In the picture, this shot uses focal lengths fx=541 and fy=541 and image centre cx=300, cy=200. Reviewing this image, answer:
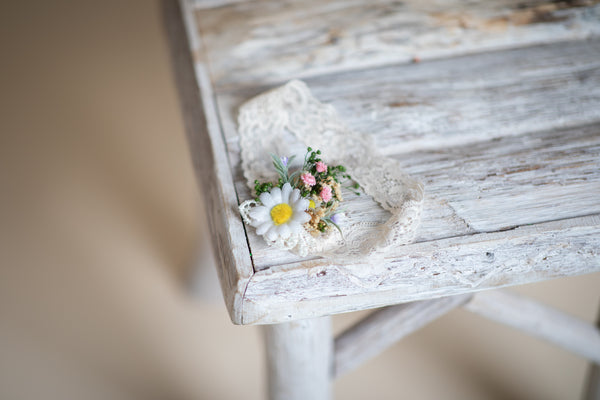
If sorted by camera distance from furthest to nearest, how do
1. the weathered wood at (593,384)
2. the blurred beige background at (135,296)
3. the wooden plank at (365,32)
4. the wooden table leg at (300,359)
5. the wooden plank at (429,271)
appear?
the blurred beige background at (135,296) < the weathered wood at (593,384) < the wooden plank at (365,32) < the wooden table leg at (300,359) < the wooden plank at (429,271)

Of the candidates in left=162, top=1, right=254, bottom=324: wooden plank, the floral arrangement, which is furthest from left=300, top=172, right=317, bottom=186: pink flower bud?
left=162, top=1, right=254, bottom=324: wooden plank

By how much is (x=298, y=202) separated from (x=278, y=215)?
1.2 inches

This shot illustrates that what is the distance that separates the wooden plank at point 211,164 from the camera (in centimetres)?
67

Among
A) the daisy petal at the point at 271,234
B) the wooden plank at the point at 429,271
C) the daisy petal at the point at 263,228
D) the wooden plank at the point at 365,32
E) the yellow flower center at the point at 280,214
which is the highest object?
the wooden plank at the point at 365,32

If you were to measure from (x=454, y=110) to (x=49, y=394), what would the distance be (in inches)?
49.2

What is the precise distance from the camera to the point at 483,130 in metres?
0.86

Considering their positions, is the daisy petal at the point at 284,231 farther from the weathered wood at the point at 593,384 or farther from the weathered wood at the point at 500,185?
the weathered wood at the point at 593,384

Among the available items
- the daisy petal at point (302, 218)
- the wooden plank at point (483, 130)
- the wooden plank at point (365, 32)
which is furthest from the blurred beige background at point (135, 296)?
the daisy petal at point (302, 218)

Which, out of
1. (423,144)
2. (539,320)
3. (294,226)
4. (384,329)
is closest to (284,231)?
(294,226)

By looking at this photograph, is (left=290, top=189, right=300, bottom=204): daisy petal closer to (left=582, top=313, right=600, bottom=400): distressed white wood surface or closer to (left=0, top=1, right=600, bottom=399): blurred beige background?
(left=0, top=1, right=600, bottom=399): blurred beige background

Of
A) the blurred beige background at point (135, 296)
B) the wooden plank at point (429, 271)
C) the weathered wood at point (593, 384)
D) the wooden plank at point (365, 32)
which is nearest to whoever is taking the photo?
the wooden plank at point (429, 271)

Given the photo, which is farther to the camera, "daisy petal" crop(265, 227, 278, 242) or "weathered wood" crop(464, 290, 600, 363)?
"weathered wood" crop(464, 290, 600, 363)

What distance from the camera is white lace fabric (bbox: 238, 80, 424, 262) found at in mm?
686

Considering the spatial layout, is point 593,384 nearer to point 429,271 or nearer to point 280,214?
point 429,271
